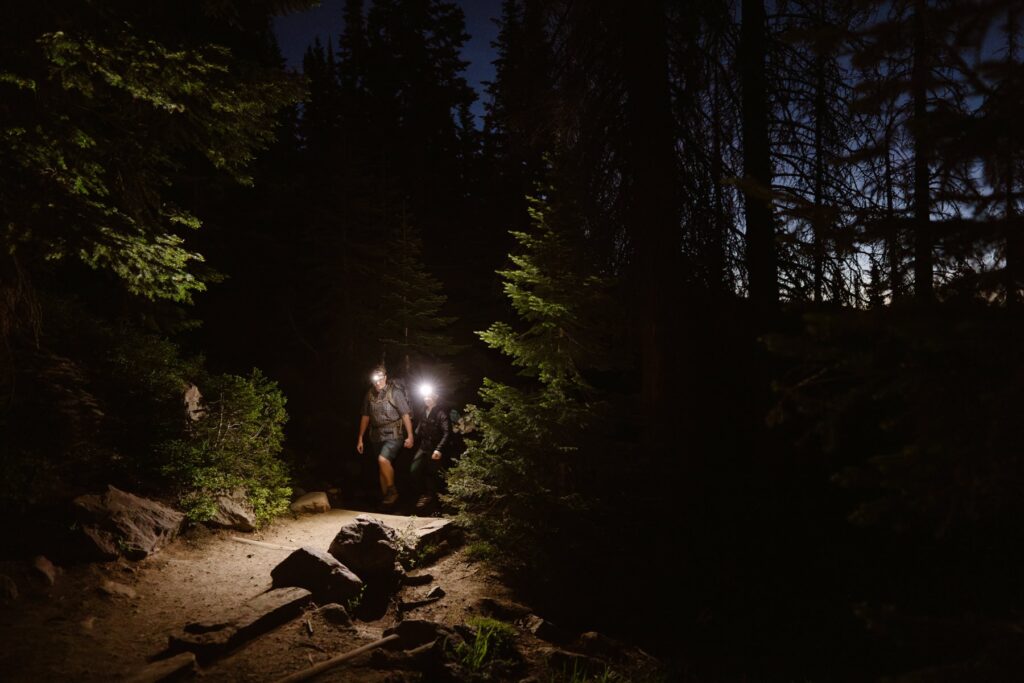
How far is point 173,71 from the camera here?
19.6 ft

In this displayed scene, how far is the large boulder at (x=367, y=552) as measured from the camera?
714 cm

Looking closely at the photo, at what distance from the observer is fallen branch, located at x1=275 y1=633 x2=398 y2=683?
4.90m

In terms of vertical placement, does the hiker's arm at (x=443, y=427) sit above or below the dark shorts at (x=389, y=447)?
above

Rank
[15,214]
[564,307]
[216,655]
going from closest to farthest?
1. [216,655]
2. [15,214]
3. [564,307]

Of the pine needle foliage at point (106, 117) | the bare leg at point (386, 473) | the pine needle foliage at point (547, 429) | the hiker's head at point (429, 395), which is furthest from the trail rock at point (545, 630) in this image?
the hiker's head at point (429, 395)

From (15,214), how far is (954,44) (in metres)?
8.17

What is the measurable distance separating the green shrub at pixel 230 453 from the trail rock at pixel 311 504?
56 cm

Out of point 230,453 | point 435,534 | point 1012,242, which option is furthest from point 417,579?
point 1012,242

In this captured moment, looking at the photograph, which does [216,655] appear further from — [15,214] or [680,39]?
[680,39]

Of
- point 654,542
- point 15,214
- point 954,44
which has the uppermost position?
point 15,214

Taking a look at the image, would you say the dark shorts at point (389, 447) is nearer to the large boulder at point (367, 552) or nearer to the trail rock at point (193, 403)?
the trail rock at point (193, 403)

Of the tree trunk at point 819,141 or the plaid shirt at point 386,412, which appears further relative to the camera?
the plaid shirt at point 386,412

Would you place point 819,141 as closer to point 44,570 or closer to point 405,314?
point 44,570

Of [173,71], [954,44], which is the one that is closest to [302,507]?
[173,71]
